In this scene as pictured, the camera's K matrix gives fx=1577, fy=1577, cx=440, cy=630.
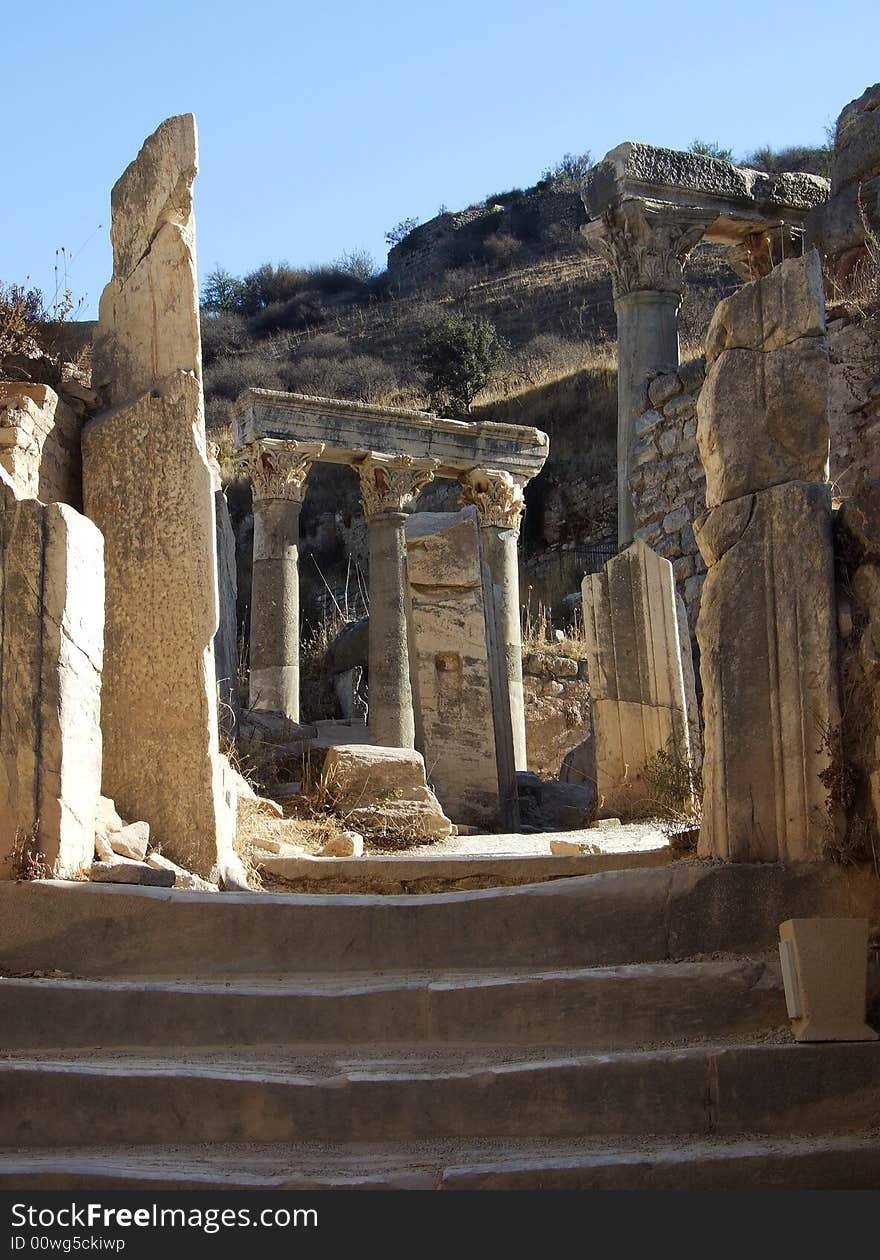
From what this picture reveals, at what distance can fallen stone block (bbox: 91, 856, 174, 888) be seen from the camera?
577cm

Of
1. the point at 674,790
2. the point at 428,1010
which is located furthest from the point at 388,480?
the point at 428,1010

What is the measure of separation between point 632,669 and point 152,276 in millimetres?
4788

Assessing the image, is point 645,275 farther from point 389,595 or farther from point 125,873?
point 125,873

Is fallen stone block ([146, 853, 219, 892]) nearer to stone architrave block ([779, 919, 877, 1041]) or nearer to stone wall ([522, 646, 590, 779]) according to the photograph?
stone architrave block ([779, 919, 877, 1041])

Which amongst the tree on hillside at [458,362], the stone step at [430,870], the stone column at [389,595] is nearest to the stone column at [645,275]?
the stone column at [389,595]

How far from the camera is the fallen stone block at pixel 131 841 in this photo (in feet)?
20.1

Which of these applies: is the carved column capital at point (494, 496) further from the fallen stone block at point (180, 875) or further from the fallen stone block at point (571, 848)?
the fallen stone block at point (180, 875)

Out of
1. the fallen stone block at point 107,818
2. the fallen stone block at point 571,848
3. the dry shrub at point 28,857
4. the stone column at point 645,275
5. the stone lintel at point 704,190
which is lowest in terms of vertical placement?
the fallen stone block at point 571,848

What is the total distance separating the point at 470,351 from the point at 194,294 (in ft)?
90.9

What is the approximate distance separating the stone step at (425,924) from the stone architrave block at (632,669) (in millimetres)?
5024

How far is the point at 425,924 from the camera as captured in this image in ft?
18.2

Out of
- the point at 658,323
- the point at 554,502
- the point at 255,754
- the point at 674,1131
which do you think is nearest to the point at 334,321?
the point at 554,502

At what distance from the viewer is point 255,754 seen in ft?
35.1

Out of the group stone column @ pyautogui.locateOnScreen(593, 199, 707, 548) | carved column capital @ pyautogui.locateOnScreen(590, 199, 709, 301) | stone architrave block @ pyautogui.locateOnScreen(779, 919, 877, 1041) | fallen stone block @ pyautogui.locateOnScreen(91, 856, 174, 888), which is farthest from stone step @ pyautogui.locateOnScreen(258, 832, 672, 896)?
carved column capital @ pyautogui.locateOnScreen(590, 199, 709, 301)
